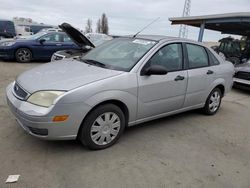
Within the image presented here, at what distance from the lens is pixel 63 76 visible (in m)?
3.15

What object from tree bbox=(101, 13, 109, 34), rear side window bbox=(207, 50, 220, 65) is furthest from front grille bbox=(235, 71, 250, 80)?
tree bbox=(101, 13, 109, 34)

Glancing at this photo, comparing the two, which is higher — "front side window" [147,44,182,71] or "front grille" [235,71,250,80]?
"front side window" [147,44,182,71]

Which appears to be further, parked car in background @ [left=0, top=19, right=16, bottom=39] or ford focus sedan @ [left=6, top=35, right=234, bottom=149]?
parked car in background @ [left=0, top=19, right=16, bottom=39]

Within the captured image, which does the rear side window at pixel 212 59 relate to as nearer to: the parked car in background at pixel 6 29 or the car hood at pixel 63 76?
the car hood at pixel 63 76

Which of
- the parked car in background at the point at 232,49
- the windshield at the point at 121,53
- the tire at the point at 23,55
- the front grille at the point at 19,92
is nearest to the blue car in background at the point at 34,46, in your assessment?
the tire at the point at 23,55

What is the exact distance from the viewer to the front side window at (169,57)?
145 inches

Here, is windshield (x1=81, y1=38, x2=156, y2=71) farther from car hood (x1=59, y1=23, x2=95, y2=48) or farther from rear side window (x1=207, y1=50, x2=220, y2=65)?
car hood (x1=59, y1=23, x2=95, y2=48)

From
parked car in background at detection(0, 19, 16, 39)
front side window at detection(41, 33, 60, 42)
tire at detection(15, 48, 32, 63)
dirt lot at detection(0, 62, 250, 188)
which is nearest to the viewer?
dirt lot at detection(0, 62, 250, 188)

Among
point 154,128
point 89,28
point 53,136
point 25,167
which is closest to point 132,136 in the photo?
point 154,128

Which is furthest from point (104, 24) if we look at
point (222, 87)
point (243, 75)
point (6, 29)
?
point (222, 87)

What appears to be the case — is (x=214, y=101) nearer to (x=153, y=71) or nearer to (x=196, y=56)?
(x=196, y=56)

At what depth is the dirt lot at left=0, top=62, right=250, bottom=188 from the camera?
105 inches

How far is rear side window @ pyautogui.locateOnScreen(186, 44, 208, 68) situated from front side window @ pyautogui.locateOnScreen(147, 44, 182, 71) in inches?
10.1

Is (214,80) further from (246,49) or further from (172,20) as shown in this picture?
(172,20)
